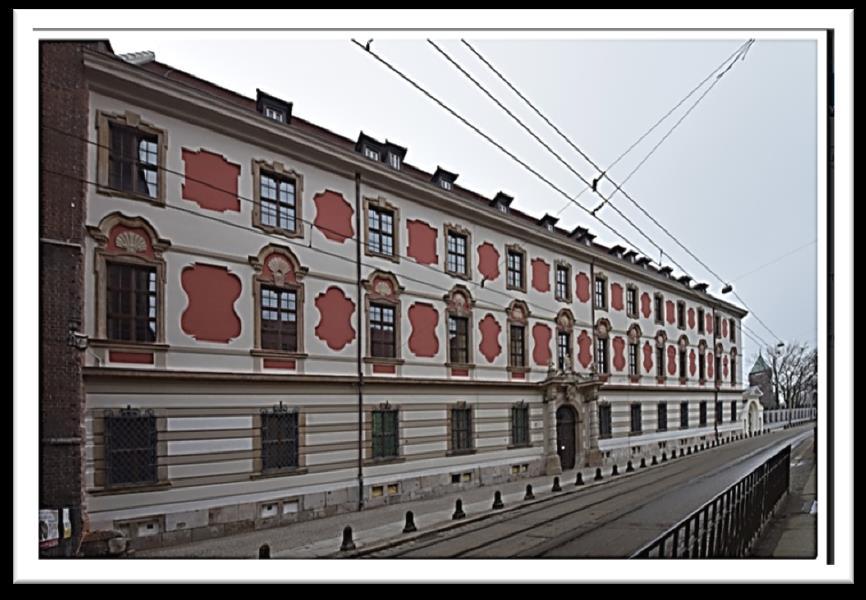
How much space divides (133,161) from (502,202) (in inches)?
129

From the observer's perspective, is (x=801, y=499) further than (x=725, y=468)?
No

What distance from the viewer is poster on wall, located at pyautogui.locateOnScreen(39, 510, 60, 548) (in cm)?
464

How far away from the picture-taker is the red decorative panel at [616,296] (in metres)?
7.01

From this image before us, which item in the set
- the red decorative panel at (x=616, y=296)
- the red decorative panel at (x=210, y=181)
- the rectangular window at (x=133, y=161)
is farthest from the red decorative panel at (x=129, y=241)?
the red decorative panel at (x=616, y=296)

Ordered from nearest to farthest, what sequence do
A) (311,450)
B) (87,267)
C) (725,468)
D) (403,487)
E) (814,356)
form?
(87,267) → (814,356) → (311,450) → (403,487) → (725,468)

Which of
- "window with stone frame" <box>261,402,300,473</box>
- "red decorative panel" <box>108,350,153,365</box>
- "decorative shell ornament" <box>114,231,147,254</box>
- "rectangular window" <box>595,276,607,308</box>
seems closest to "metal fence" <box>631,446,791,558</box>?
"rectangular window" <box>595,276,607,308</box>

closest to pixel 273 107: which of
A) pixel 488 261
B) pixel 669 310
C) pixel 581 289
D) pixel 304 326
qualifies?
pixel 304 326

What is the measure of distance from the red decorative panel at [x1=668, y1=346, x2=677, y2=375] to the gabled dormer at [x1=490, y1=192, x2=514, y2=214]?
248cm

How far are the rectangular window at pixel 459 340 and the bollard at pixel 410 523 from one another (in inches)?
59.8

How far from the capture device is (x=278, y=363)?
18.0ft
